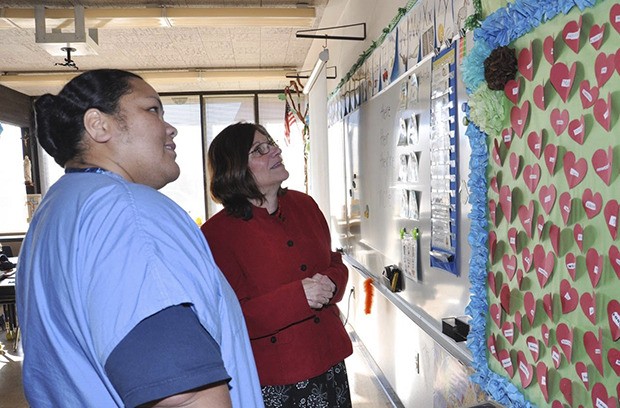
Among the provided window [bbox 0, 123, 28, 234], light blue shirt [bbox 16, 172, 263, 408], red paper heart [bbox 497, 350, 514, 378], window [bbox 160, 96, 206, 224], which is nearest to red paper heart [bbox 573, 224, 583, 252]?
red paper heart [bbox 497, 350, 514, 378]

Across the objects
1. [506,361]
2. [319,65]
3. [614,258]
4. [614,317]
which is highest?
[319,65]

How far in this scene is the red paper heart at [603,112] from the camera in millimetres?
839

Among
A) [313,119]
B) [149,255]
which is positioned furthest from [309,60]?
[149,255]

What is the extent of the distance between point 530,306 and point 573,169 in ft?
1.16

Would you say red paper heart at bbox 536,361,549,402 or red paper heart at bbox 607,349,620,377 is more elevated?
red paper heart at bbox 607,349,620,377

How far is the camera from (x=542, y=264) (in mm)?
1062

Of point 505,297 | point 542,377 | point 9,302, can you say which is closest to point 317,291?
point 505,297

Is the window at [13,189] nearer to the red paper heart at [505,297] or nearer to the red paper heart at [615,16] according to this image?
the red paper heart at [505,297]

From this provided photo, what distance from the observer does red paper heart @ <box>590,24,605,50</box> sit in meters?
0.84

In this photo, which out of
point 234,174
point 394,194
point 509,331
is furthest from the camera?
point 394,194

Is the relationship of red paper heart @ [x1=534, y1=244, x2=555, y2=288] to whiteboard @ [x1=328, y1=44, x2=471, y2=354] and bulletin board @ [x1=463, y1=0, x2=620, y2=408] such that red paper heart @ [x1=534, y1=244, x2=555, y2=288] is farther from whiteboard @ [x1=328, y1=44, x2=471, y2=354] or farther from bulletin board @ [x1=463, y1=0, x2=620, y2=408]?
whiteboard @ [x1=328, y1=44, x2=471, y2=354]

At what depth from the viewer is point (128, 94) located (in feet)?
2.70

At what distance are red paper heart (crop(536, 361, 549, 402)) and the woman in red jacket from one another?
2.26 feet

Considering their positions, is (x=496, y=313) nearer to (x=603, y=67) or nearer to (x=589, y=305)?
(x=589, y=305)
